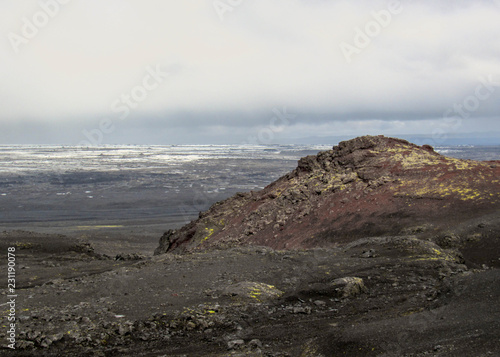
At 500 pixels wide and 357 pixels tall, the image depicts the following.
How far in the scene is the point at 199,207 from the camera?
156 ft

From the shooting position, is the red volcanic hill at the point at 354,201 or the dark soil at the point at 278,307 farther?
the red volcanic hill at the point at 354,201

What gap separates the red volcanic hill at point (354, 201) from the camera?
1731 centimetres

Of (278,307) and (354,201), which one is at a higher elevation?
(354,201)

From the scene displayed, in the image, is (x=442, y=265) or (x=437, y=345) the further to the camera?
(x=442, y=265)

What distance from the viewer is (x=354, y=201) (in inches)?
769

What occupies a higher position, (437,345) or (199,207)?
(437,345)

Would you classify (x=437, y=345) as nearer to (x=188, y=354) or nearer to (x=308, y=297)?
(x=308, y=297)

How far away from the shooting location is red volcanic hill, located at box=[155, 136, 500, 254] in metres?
17.3

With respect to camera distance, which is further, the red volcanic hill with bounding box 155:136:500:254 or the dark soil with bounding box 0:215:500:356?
the red volcanic hill with bounding box 155:136:500:254

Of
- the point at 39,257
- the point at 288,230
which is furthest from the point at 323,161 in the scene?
the point at 39,257

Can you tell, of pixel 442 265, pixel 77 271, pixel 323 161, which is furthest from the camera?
pixel 323 161

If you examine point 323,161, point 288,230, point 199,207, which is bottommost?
point 199,207

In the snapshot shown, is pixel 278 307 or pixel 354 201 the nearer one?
pixel 278 307

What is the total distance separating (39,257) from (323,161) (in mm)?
16073
